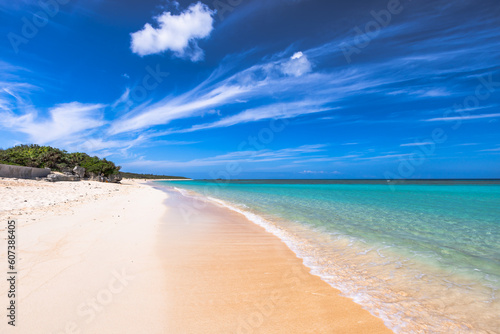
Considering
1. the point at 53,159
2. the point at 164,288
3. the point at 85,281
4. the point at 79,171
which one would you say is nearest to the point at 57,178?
the point at 79,171

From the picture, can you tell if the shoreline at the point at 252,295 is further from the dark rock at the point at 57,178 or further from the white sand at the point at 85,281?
the dark rock at the point at 57,178

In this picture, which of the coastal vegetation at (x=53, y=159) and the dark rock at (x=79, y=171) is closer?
the coastal vegetation at (x=53, y=159)

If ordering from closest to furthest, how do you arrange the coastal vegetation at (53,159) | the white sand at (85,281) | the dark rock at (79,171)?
1. the white sand at (85,281)
2. the coastal vegetation at (53,159)
3. the dark rock at (79,171)

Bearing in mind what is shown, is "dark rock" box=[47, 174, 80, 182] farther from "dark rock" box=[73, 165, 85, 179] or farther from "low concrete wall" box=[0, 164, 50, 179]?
"dark rock" box=[73, 165, 85, 179]

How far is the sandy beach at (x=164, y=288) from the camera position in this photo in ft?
10.2

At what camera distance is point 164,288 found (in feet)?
13.5

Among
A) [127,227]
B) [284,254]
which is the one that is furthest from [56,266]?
[284,254]

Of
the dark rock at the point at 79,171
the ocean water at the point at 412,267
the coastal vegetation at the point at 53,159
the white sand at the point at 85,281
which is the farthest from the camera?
the dark rock at the point at 79,171

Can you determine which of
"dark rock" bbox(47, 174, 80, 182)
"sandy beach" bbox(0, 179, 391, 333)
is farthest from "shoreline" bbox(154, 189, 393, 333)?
"dark rock" bbox(47, 174, 80, 182)

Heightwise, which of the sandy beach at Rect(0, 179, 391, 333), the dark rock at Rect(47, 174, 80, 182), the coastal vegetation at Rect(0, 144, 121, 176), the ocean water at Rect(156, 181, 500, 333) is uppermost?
the coastal vegetation at Rect(0, 144, 121, 176)

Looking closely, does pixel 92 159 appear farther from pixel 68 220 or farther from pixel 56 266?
pixel 56 266

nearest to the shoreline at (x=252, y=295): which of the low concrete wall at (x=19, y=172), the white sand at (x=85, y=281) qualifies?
the white sand at (x=85, y=281)

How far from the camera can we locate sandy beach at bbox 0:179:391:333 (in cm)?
312

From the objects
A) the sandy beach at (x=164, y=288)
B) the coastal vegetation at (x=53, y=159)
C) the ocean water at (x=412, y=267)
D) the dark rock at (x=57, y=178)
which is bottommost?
the ocean water at (x=412, y=267)
